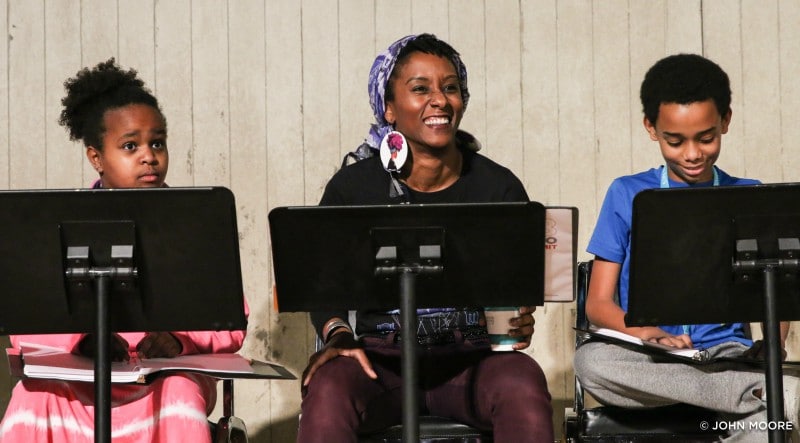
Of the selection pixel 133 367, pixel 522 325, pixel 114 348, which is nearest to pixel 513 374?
pixel 522 325

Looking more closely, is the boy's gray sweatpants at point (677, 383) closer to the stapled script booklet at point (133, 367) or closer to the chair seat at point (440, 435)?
the chair seat at point (440, 435)

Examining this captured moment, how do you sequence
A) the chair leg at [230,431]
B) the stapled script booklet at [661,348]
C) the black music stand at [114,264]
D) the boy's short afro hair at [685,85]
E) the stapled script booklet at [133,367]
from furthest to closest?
1. the boy's short afro hair at [685,85]
2. the chair leg at [230,431]
3. the stapled script booklet at [661,348]
4. the stapled script booklet at [133,367]
5. the black music stand at [114,264]

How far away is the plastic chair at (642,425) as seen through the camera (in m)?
3.47

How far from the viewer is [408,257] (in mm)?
2986

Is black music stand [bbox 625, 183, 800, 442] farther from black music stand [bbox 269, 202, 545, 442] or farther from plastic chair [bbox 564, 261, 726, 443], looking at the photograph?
plastic chair [bbox 564, 261, 726, 443]

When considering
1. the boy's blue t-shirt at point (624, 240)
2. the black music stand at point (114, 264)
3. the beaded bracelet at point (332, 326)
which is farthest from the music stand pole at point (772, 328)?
the black music stand at point (114, 264)

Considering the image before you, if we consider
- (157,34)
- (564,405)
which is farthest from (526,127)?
(157,34)

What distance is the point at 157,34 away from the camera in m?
5.05

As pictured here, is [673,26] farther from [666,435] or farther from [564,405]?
[666,435]

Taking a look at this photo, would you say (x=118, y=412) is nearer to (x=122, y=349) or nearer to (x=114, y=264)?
(x=122, y=349)

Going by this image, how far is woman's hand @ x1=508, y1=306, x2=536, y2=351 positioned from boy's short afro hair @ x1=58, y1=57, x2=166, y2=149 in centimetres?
148

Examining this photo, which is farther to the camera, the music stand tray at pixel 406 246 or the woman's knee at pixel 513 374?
the woman's knee at pixel 513 374

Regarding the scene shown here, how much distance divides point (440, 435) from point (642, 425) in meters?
0.62

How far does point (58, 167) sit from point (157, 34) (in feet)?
2.36
